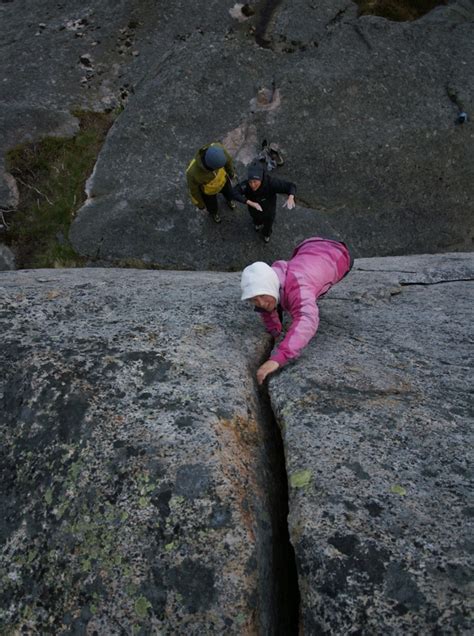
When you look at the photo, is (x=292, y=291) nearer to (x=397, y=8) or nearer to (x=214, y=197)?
(x=214, y=197)

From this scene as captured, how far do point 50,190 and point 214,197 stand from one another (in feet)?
24.0

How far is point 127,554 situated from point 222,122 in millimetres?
16238

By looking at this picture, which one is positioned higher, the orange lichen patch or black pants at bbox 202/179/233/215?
the orange lichen patch

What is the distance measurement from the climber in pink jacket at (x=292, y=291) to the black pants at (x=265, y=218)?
633 cm

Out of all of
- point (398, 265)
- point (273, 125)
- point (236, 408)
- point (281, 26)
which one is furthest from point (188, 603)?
point (281, 26)

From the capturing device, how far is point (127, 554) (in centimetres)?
486

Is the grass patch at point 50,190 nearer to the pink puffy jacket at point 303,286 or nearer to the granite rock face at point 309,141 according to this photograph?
the granite rock face at point 309,141

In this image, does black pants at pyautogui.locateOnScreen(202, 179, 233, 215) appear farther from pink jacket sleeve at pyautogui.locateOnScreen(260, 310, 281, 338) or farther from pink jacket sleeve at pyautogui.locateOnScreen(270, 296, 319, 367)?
pink jacket sleeve at pyautogui.locateOnScreen(270, 296, 319, 367)

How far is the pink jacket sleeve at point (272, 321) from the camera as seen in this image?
25.8ft

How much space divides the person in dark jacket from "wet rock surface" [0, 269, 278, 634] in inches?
232

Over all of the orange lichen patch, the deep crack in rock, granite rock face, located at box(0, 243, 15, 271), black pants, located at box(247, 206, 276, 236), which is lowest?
granite rock face, located at box(0, 243, 15, 271)

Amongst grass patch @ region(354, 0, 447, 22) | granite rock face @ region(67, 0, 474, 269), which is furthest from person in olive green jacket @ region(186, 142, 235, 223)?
grass patch @ region(354, 0, 447, 22)

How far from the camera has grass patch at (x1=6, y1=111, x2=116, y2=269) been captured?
54.7ft

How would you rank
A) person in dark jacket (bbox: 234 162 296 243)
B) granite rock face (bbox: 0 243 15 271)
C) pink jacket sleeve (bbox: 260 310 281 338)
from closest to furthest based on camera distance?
pink jacket sleeve (bbox: 260 310 281 338) < person in dark jacket (bbox: 234 162 296 243) < granite rock face (bbox: 0 243 15 271)
